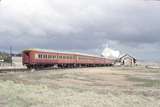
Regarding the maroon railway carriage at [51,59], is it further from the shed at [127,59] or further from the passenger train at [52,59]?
the shed at [127,59]

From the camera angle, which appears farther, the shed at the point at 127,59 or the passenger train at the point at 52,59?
the shed at the point at 127,59

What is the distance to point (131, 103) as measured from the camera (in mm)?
18078

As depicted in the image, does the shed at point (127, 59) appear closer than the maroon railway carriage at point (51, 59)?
No

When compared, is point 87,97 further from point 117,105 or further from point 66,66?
point 66,66

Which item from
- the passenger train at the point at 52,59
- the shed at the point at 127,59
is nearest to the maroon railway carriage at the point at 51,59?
the passenger train at the point at 52,59

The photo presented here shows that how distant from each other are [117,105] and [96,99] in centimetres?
201

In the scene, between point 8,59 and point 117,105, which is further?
point 8,59

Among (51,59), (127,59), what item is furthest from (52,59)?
(127,59)

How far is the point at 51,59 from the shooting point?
189 ft

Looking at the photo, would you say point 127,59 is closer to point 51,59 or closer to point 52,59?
point 52,59

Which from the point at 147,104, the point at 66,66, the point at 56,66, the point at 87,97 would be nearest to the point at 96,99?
the point at 87,97

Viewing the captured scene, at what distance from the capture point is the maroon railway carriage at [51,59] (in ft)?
176

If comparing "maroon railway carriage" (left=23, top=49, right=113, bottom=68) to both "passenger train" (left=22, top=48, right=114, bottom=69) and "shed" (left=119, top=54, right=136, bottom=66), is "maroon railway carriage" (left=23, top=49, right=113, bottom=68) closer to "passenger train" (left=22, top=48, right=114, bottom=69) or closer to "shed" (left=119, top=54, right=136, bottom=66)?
"passenger train" (left=22, top=48, right=114, bottom=69)

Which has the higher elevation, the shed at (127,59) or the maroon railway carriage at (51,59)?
the shed at (127,59)
